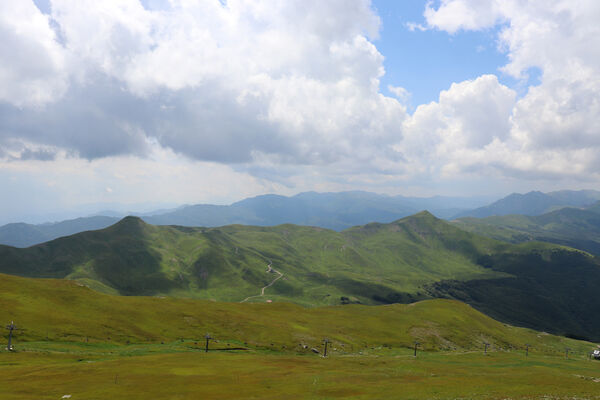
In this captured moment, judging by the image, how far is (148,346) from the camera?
80250mm

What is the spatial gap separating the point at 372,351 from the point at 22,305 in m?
104

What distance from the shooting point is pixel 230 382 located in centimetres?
5047

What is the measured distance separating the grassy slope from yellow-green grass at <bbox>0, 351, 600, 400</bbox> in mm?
217

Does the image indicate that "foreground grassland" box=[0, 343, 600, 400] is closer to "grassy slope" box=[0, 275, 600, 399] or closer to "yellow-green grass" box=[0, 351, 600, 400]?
"yellow-green grass" box=[0, 351, 600, 400]

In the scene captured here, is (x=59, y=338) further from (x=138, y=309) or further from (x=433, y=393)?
(x=433, y=393)

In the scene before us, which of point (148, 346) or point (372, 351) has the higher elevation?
point (148, 346)

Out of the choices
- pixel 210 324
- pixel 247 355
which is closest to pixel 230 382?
→ pixel 247 355

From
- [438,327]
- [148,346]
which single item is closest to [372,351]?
[438,327]

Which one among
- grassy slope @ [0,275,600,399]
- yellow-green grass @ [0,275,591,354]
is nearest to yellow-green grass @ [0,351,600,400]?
grassy slope @ [0,275,600,399]

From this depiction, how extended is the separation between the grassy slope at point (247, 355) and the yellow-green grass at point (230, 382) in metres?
0.22

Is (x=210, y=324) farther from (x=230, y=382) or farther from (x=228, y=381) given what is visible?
(x=230, y=382)

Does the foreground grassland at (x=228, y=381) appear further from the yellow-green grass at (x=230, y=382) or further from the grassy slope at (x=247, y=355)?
the grassy slope at (x=247, y=355)

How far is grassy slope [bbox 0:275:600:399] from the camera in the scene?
45969 mm

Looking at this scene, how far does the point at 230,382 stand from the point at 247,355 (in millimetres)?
29890
